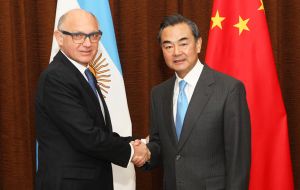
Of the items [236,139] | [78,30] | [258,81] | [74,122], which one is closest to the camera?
[236,139]

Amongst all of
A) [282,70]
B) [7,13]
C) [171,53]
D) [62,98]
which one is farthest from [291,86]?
[7,13]

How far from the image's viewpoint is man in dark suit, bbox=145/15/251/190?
1.93 metres

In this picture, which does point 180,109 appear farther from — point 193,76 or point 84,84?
point 84,84

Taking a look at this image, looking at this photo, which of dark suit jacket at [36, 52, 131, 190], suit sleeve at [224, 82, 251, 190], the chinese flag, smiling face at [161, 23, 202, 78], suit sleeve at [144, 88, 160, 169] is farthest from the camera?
the chinese flag

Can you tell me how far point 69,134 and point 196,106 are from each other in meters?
0.69

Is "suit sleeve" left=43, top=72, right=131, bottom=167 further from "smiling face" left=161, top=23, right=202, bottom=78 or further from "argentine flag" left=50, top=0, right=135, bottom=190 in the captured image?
"argentine flag" left=50, top=0, right=135, bottom=190

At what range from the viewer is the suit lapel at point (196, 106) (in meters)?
1.98

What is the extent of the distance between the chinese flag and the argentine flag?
688 mm

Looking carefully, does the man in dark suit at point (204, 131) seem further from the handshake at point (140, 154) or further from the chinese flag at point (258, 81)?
the chinese flag at point (258, 81)

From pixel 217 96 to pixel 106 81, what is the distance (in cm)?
106

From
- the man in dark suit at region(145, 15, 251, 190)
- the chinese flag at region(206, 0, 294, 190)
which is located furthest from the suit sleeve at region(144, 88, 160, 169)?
the chinese flag at region(206, 0, 294, 190)

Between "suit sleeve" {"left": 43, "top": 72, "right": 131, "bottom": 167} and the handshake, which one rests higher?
"suit sleeve" {"left": 43, "top": 72, "right": 131, "bottom": 167}

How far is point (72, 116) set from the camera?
204 cm

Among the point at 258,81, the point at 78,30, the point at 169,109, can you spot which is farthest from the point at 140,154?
the point at 258,81
